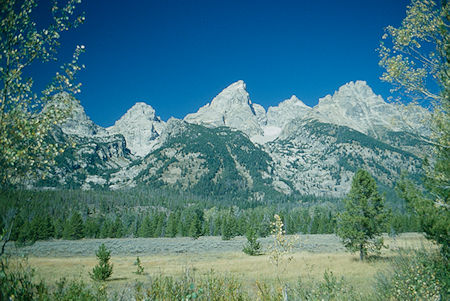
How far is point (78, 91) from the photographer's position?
7.71m

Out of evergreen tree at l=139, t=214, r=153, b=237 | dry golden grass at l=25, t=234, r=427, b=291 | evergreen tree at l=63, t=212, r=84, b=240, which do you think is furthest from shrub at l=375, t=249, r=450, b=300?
evergreen tree at l=63, t=212, r=84, b=240

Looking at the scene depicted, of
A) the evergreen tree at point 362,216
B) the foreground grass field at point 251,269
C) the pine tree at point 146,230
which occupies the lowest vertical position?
the pine tree at point 146,230

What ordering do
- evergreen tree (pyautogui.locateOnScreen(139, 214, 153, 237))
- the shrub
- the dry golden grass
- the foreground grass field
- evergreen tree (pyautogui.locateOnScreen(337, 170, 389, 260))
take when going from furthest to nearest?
evergreen tree (pyautogui.locateOnScreen(139, 214, 153, 237)) → evergreen tree (pyautogui.locateOnScreen(337, 170, 389, 260)) → the dry golden grass → the foreground grass field → the shrub

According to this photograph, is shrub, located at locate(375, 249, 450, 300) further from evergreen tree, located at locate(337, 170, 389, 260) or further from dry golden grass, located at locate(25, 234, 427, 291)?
evergreen tree, located at locate(337, 170, 389, 260)

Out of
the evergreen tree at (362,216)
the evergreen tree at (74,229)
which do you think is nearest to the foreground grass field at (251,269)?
the evergreen tree at (362,216)

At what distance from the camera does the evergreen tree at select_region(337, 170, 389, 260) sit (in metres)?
29.3

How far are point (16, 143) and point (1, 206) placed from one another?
160cm

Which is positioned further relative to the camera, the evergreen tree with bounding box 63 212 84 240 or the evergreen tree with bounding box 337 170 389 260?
the evergreen tree with bounding box 63 212 84 240

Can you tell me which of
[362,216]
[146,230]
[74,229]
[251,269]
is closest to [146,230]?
[146,230]

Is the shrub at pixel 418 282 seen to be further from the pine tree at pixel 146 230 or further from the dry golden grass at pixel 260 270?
the pine tree at pixel 146 230

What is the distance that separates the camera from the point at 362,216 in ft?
97.6

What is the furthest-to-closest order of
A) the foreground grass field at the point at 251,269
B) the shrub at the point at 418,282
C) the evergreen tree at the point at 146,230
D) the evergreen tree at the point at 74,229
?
1. the evergreen tree at the point at 146,230
2. the evergreen tree at the point at 74,229
3. the foreground grass field at the point at 251,269
4. the shrub at the point at 418,282

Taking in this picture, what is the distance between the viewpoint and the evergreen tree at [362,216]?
29.3 metres

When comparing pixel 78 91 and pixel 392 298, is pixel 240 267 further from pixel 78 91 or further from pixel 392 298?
pixel 78 91
